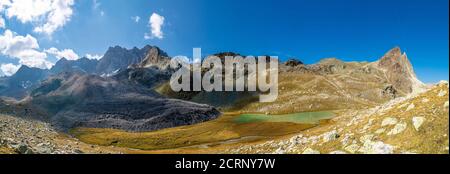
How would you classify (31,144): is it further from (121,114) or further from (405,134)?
(121,114)

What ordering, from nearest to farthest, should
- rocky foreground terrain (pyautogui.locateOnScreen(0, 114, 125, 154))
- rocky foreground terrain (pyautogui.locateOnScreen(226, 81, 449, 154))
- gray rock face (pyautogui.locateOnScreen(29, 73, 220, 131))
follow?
1. rocky foreground terrain (pyautogui.locateOnScreen(226, 81, 449, 154))
2. rocky foreground terrain (pyautogui.locateOnScreen(0, 114, 125, 154))
3. gray rock face (pyautogui.locateOnScreen(29, 73, 220, 131))

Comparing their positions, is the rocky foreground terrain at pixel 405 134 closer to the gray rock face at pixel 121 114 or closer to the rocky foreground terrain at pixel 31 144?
the rocky foreground terrain at pixel 31 144

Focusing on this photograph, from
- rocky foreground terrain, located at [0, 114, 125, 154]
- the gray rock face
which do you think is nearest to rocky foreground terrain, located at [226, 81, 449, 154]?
rocky foreground terrain, located at [0, 114, 125, 154]

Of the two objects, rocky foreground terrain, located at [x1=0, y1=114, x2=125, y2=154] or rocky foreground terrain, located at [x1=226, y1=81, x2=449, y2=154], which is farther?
rocky foreground terrain, located at [x1=0, y1=114, x2=125, y2=154]

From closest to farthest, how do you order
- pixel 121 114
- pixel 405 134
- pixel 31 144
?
pixel 405 134 → pixel 31 144 → pixel 121 114

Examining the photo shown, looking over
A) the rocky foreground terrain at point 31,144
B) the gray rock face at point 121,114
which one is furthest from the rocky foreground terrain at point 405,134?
the gray rock face at point 121,114

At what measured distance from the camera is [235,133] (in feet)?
434

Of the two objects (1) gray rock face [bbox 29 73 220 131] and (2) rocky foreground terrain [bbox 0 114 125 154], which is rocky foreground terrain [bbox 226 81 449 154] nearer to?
(2) rocky foreground terrain [bbox 0 114 125 154]

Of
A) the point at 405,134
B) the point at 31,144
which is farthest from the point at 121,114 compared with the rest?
the point at 405,134

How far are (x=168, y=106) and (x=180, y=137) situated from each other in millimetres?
68012

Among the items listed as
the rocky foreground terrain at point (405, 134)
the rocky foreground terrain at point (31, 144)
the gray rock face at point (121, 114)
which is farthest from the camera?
the gray rock face at point (121, 114)

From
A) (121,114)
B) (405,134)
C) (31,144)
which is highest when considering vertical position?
(405,134)
